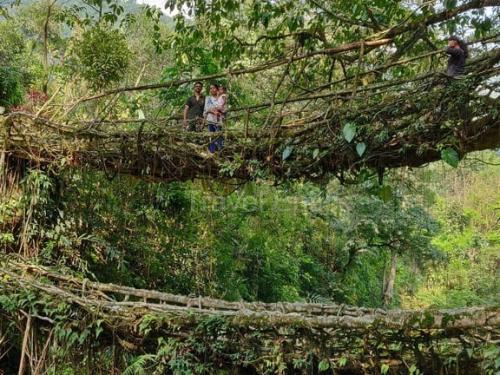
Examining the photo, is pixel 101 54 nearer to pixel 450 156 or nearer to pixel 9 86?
pixel 9 86

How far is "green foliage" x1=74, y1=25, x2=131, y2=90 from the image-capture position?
533cm

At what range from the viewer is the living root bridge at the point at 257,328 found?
7.98ft

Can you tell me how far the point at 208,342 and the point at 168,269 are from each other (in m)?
3.49

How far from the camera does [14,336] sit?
4527 mm

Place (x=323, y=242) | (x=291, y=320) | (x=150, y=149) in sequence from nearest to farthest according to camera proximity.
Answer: (x=291, y=320) < (x=150, y=149) < (x=323, y=242)

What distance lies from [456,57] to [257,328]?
74.1 inches

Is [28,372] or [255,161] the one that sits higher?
[255,161]

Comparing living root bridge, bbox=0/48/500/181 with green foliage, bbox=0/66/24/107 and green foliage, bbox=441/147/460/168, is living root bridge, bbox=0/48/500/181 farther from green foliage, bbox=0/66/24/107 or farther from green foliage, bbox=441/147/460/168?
green foliage, bbox=0/66/24/107

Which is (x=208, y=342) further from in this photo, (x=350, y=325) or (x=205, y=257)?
(x=205, y=257)

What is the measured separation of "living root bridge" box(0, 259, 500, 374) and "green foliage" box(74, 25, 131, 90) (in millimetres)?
2111

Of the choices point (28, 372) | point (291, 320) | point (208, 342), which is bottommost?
point (28, 372)

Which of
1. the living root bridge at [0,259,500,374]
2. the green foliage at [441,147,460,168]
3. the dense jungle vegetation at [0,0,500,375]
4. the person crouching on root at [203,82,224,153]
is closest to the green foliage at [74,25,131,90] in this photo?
the dense jungle vegetation at [0,0,500,375]

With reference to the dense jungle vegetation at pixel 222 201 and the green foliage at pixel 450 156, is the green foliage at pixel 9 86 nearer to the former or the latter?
the dense jungle vegetation at pixel 222 201

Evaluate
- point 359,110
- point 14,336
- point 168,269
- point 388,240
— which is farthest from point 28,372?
point 388,240
